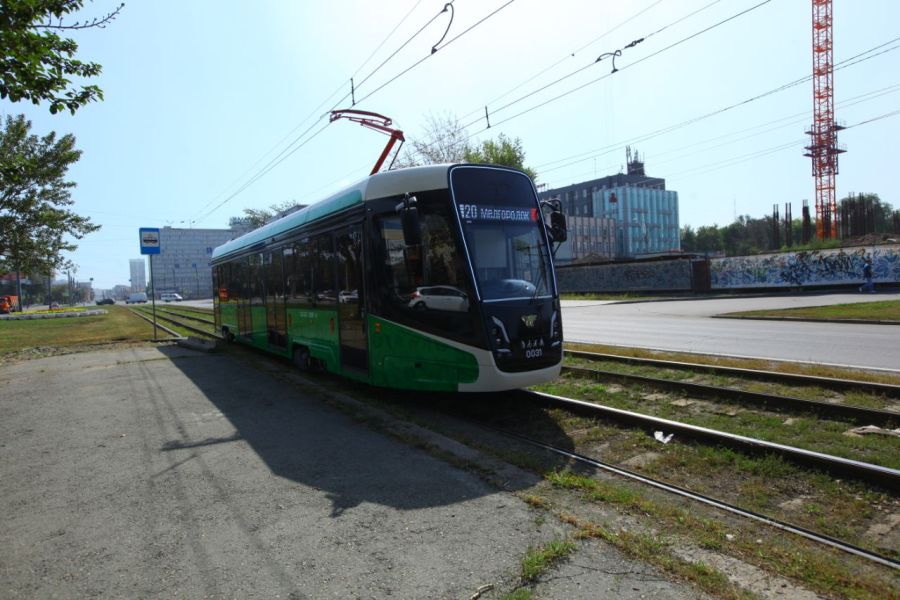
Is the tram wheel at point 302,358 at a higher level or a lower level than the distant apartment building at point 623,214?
lower

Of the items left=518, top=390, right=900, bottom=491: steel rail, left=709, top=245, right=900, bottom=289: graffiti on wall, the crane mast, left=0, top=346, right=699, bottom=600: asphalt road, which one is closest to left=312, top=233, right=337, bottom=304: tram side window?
left=0, top=346, right=699, bottom=600: asphalt road

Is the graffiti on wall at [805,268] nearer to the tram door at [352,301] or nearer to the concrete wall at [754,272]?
the concrete wall at [754,272]

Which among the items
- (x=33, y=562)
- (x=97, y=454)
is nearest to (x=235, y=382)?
(x=97, y=454)

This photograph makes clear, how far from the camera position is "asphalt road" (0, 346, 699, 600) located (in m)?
3.43

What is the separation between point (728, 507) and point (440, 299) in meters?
3.79

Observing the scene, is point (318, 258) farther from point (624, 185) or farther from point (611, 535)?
point (624, 185)

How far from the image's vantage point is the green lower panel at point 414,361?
22.2ft

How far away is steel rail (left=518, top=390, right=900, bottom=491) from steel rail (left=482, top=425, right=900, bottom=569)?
3.73ft

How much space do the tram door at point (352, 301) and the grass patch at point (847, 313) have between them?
16239mm

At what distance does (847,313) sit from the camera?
18688mm

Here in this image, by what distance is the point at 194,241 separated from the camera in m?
97.4

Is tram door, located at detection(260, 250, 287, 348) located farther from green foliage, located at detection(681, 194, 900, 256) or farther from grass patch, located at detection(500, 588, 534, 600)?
green foliage, located at detection(681, 194, 900, 256)

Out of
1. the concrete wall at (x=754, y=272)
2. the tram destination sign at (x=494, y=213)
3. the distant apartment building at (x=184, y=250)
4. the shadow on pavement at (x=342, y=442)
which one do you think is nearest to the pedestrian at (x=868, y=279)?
the concrete wall at (x=754, y=272)

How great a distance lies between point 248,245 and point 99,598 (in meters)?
11.8
